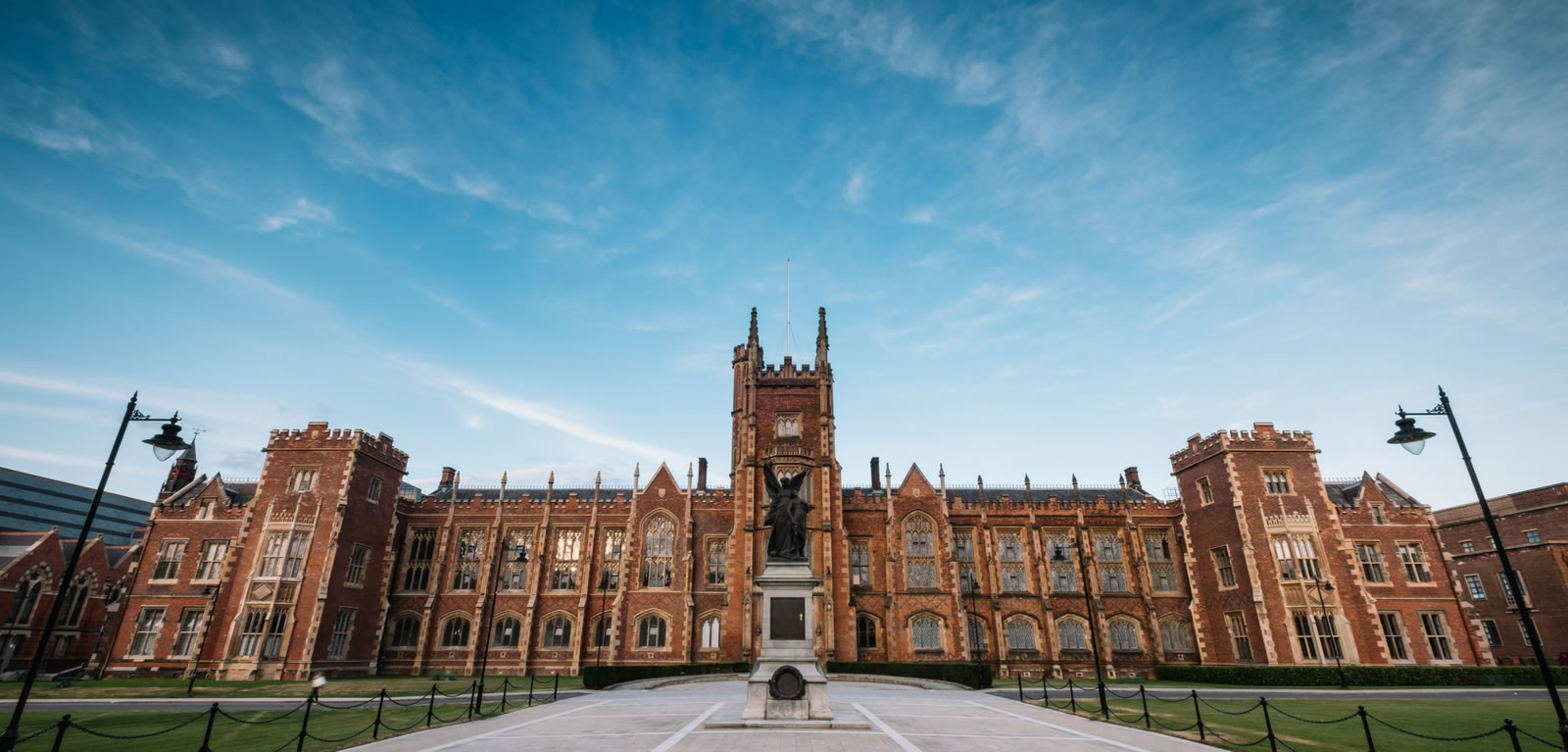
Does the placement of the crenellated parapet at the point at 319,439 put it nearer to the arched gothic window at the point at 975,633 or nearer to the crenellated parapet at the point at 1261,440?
the arched gothic window at the point at 975,633

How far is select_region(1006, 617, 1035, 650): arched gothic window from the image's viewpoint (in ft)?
130

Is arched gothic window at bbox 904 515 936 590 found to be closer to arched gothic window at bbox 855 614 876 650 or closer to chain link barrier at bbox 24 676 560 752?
arched gothic window at bbox 855 614 876 650

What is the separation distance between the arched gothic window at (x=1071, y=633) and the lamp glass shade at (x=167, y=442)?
1628 inches

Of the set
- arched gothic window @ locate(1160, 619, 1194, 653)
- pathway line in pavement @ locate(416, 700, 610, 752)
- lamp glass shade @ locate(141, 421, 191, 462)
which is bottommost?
pathway line in pavement @ locate(416, 700, 610, 752)

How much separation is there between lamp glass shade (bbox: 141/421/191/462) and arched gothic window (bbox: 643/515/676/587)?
3063cm

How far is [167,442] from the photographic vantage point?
1305 centimetres

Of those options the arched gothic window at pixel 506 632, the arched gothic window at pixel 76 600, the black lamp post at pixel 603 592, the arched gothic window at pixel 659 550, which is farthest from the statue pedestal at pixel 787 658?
the arched gothic window at pixel 76 600

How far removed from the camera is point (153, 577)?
35.5m

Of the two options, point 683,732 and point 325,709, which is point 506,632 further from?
point 683,732

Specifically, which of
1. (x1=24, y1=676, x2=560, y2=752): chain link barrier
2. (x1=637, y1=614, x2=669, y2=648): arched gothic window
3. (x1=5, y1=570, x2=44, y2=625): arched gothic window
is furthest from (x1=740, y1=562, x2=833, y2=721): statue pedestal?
(x1=5, y1=570, x2=44, y2=625): arched gothic window

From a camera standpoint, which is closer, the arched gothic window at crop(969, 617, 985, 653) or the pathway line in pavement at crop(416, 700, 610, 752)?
the pathway line in pavement at crop(416, 700, 610, 752)

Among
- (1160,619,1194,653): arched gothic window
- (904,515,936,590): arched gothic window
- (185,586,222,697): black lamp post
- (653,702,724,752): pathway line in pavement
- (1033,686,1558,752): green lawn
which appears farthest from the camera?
(904,515,936,590): arched gothic window

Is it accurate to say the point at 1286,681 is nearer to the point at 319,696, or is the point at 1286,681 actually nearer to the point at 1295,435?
the point at 1295,435

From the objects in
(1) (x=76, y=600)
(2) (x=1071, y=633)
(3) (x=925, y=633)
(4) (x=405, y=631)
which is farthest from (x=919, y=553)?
(1) (x=76, y=600)
